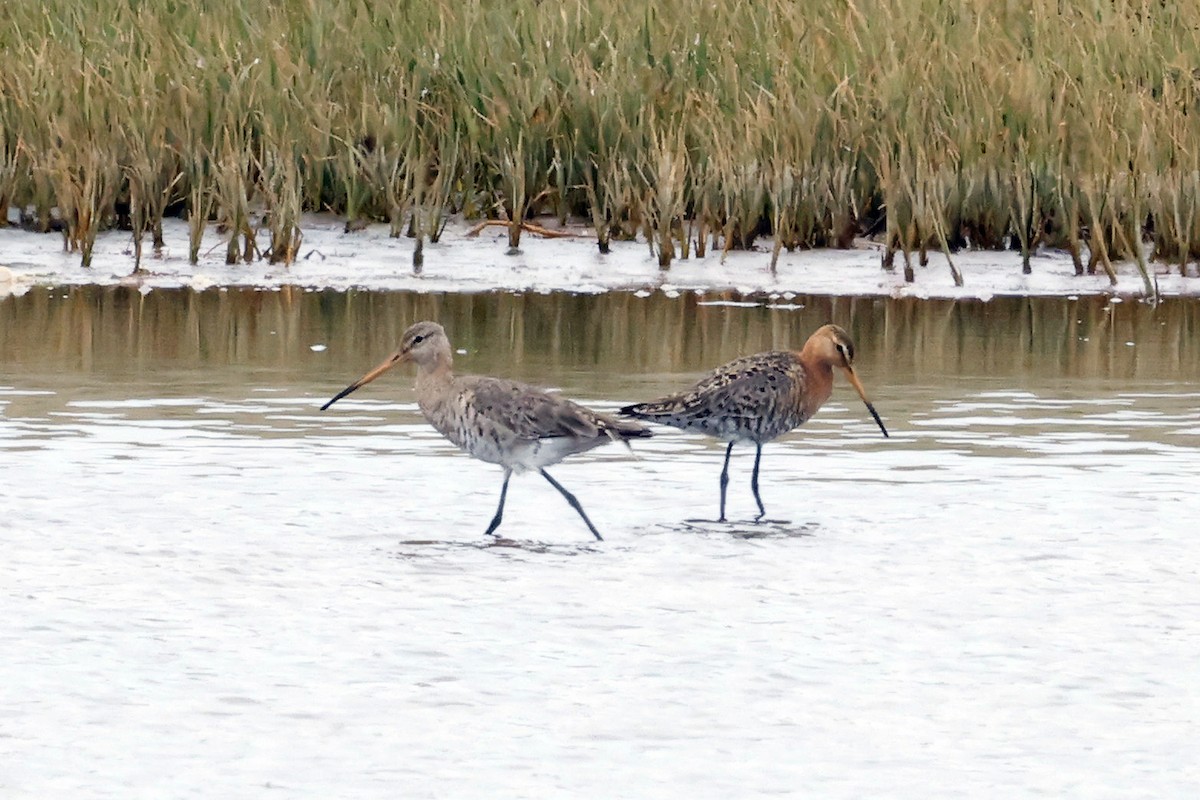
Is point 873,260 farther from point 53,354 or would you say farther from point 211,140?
point 53,354

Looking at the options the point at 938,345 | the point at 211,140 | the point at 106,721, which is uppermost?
the point at 211,140

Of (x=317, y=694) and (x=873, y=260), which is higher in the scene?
(x=873, y=260)

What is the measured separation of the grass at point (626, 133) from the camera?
13828 millimetres

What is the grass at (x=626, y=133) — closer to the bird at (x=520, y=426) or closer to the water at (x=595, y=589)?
the water at (x=595, y=589)

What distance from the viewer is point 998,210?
14.0 metres

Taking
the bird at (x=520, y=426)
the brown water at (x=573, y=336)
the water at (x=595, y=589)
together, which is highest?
the brown water at (x=573, y=336)

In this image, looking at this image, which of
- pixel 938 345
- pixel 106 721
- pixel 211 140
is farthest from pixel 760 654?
pixel 211 140

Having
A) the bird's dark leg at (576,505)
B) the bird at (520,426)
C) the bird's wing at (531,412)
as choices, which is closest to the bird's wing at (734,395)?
the bird at (520,426)

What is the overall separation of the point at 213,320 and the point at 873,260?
13.0 feet

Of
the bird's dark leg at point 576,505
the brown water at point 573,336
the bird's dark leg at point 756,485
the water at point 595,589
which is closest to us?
the water at point 595,589

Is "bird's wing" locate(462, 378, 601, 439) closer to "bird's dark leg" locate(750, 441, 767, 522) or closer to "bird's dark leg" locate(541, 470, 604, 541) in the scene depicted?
"bird's dark leg" locate(541, 470, 604, 541)

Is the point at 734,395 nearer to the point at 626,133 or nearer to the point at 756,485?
the point at 756,485

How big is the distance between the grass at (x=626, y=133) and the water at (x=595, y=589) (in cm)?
259

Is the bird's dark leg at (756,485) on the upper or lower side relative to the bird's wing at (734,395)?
lower
